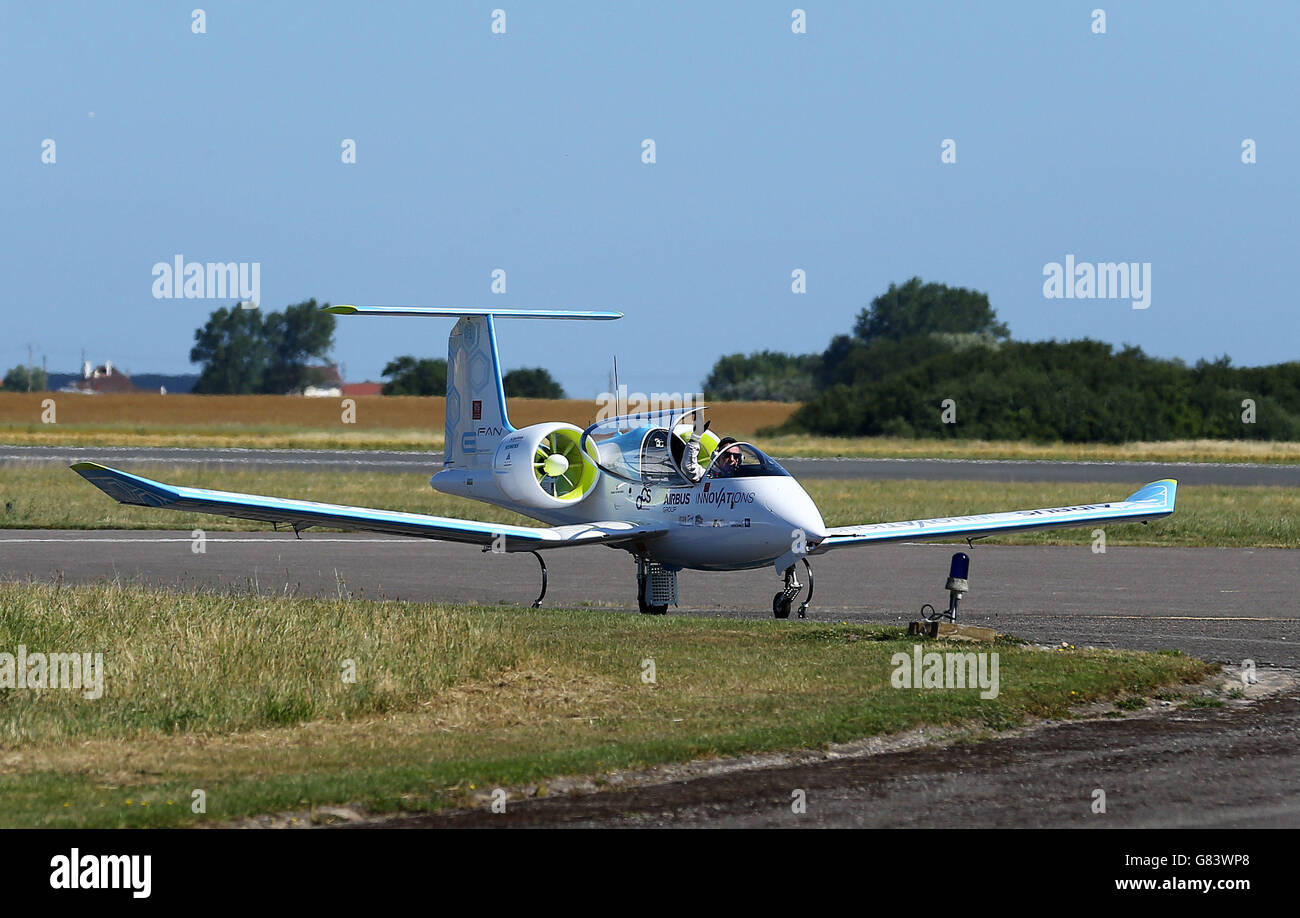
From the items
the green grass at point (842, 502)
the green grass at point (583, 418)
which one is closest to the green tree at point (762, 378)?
the green grass at point (583, 418)

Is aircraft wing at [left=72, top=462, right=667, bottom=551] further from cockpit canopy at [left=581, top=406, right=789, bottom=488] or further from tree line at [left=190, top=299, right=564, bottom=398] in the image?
tree line at [left=190, top=299, right=564, bottom=398]

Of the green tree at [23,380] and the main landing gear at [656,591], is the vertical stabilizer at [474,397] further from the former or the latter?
the green tree at [23,380]

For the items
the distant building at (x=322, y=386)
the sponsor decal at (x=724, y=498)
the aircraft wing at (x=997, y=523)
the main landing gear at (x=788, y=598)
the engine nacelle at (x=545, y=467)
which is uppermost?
the distant building at (x=322, y=386)

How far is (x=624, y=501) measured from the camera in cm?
1980

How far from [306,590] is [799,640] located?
8171 millimetres

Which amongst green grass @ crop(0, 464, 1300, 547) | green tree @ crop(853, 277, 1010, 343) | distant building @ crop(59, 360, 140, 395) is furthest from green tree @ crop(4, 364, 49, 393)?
green grass @ crop(0, 464, 1300, 547)

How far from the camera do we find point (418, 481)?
154 feet

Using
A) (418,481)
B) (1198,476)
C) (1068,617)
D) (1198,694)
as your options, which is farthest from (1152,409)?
(1198,694)

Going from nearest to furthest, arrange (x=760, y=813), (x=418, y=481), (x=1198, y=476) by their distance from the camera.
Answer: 1. (x=760, y=813)
2. (x=418, y=481)
3. (x=1198, y=476)

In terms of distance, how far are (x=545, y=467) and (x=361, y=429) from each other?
7324 centimetres

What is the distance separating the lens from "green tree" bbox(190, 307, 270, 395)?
14662cm

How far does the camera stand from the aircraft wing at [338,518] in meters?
15.5

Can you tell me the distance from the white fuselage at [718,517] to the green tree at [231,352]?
131 m
